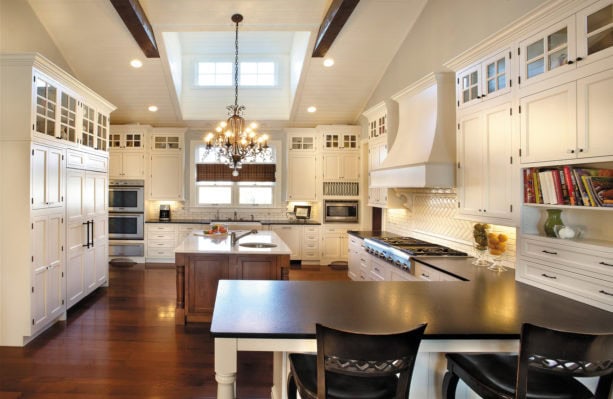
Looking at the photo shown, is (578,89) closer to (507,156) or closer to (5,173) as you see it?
(507,156)

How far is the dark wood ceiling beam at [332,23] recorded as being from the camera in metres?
4.18

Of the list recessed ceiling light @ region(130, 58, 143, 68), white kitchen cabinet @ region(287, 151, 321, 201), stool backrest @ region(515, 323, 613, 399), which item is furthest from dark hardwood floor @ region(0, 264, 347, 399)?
recessed ceiling light @ region(130, 58, 143, 68)

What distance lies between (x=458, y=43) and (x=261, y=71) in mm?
4282

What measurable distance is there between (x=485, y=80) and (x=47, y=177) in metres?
4.35

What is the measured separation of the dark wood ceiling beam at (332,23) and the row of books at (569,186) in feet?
10.1

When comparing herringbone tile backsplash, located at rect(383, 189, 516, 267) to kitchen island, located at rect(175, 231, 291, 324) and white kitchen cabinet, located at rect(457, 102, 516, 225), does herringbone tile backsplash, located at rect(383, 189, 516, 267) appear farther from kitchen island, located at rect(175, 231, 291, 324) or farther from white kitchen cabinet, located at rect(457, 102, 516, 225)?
kitchen island, located at rect(175, 231, 291, 324)

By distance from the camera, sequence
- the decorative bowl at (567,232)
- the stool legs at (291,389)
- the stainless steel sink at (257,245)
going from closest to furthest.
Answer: the stool legs at (291,389), the decorative bowl at (567,232), the stainless steel sink at (257,245)

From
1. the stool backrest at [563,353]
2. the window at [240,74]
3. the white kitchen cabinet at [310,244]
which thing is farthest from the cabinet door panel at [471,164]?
the window at [240,74]

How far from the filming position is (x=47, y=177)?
3.50 metres

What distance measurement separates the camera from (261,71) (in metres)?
6.96

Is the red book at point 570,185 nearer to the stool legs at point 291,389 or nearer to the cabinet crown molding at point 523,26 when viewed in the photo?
the cabinet crown molding at point 523,26

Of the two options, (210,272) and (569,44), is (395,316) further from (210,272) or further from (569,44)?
(210,272)

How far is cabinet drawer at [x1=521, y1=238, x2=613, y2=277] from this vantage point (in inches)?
70.2

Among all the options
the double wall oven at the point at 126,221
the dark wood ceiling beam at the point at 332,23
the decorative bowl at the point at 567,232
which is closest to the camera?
the decorative bowl at the point at 567,232
